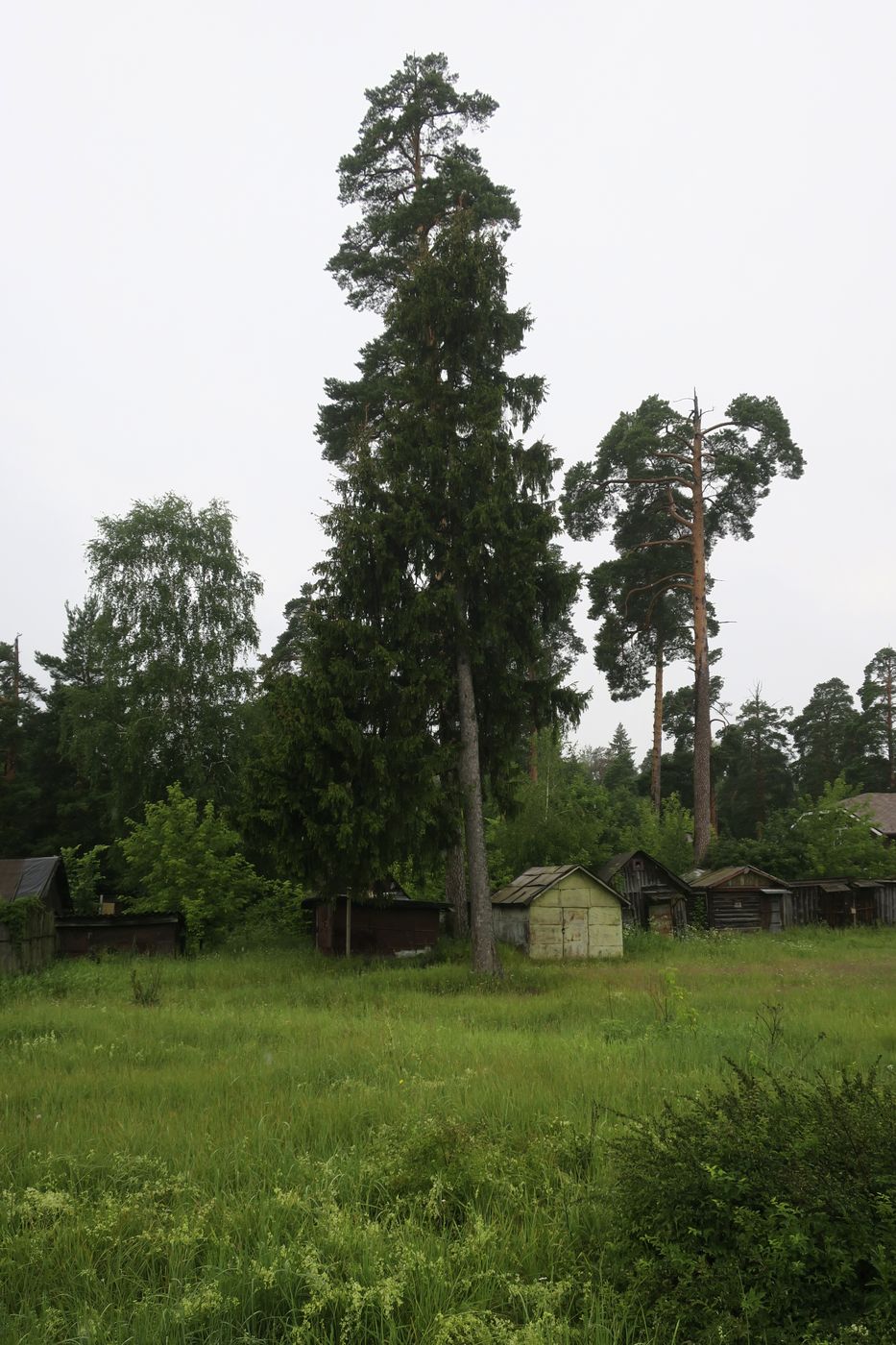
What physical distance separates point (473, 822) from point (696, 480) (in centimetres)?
1978

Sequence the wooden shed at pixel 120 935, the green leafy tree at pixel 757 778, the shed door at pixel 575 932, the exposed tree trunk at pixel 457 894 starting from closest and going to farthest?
the exposed tree trunk at pixel 457 894
the shed door at pixel 575 932
the wooden shed at pixel 120 935
the green leafy tree at pixel 757 778

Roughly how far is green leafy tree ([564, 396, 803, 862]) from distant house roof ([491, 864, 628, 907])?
8.69 m

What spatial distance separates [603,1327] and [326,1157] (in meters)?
3.00

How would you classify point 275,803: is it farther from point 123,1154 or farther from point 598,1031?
point 123,1154

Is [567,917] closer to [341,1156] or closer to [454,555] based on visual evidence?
[454,555]

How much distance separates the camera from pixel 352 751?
1866 cm

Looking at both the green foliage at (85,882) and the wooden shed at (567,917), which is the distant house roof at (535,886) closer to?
the wooden shed at (567,917)

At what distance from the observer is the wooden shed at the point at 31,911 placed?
22141mm

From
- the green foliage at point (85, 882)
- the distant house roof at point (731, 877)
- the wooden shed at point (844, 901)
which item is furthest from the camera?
the green foliage at point (85, 882)

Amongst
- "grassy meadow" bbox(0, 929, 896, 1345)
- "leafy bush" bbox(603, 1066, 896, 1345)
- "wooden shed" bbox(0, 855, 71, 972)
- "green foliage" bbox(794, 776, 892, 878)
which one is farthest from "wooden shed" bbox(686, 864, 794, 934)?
"leafy bush" bbox(603, 1066, 896, 1345)

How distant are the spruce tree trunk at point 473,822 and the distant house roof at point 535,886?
5.90 meters

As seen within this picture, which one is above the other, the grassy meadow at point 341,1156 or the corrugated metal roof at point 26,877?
the corrugated metal roof at point 26,877

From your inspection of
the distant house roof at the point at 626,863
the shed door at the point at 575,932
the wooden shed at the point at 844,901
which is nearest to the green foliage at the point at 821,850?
the wooden shed at the point at 844,901

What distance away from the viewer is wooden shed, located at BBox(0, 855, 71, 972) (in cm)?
2214
